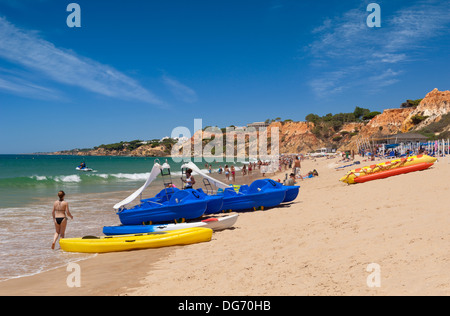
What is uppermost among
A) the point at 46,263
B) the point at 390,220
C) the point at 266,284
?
the point at 390,220

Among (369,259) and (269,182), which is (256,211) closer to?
(269,182)

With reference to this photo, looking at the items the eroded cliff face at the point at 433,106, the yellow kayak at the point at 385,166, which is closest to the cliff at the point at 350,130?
the eroded cliff face at the point at 433,106

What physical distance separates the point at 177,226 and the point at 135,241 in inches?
56.8

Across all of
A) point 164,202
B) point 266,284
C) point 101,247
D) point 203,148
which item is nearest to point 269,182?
point 164,202

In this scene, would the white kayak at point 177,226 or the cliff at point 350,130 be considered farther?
the cliff at point 350,130

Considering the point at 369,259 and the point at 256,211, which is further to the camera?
the point at 256,211

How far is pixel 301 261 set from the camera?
5.23 meters

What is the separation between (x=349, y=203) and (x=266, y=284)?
259 inches

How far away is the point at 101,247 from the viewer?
24.9 ft

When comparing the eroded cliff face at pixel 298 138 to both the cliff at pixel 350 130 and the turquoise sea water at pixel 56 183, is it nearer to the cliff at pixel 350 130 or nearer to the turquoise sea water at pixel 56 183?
the cliff at pixel 350 130

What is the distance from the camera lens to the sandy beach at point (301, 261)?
4.15 metres

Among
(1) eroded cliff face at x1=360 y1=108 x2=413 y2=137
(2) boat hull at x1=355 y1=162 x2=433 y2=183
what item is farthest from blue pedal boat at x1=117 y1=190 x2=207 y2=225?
(1) eroded cliff face at x1=360 y1=108 x2=413 y2=137

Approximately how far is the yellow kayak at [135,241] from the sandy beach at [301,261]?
21 cm

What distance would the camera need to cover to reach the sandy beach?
4148 millimetres
